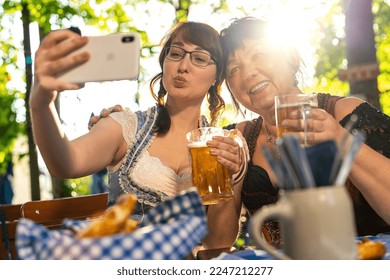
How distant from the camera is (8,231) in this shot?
2.17 meters

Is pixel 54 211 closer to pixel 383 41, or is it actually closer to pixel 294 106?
pixel 294 106

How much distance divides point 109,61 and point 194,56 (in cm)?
74

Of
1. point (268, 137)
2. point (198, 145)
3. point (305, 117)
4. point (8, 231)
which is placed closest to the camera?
point (305, 117)

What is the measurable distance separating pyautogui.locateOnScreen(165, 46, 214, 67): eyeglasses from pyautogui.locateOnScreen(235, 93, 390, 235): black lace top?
1.02 feet

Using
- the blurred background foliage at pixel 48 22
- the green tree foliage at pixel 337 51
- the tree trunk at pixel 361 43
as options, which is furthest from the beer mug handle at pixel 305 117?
the green tree foliage at pixel 337 51

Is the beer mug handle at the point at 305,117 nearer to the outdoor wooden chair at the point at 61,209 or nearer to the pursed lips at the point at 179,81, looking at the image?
the pursed lips at the point at 179,81

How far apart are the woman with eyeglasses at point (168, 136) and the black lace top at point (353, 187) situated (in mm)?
66

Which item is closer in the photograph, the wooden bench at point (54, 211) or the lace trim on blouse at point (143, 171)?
the lace trim on blouse at point (143, 171)

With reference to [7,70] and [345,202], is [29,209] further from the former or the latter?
[7,70]

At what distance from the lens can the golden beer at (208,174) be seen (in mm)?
1249

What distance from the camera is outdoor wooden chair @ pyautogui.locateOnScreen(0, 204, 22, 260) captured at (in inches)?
84.0

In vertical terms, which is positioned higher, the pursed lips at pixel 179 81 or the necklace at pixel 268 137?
the pursed lips at pixel 179 81

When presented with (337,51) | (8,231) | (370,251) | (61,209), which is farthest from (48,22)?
(337,51)

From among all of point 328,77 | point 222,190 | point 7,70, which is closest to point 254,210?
point 222,190
